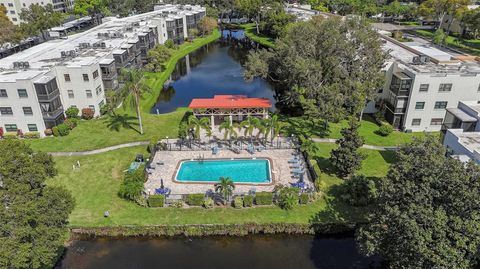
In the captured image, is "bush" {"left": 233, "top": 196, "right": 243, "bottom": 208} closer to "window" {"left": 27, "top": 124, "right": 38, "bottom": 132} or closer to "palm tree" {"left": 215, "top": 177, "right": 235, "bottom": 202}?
"palm tree" {"left": 215, "top": 177, "right": 235, "bottom": 202}

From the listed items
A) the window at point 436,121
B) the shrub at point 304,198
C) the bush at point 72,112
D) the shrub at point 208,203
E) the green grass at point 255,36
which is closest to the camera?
the shrub at point 208,203

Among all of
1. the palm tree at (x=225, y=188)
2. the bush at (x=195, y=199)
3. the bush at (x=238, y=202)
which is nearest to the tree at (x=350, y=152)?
the bush at (x=238, y=202)

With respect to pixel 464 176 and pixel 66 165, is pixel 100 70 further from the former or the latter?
pixel 464 176

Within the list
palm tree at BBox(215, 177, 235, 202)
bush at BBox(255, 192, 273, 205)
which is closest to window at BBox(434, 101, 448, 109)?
bush at BBox(255, 192, 273, 205)

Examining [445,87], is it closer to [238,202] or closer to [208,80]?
[238,202]

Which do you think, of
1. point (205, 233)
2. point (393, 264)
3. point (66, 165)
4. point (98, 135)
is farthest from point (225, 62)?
point (393, 264)

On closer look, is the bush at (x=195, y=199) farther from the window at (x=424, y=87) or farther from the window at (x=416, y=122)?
the window at (x=424, y=87)
